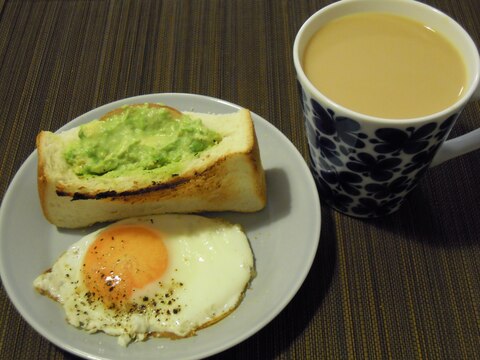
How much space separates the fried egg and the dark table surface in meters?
0.14

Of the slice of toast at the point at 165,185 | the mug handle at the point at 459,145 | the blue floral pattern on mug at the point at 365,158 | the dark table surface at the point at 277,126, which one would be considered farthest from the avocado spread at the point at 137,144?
the mug handle at the point at 459,145

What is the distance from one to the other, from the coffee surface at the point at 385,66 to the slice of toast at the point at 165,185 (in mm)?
310

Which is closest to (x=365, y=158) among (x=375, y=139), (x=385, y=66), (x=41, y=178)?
(x=375, y=139)

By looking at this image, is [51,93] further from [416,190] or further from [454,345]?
[454,345]

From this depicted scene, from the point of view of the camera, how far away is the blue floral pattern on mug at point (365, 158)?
1.12m

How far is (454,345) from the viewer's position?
4.15 ft

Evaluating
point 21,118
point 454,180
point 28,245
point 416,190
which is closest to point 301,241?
point 416,190

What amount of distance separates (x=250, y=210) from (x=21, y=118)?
3.34ft

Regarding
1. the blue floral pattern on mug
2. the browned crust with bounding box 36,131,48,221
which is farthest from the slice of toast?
the blue floral pattern on mug

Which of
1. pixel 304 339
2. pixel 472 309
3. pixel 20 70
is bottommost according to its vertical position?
pixel 472 309

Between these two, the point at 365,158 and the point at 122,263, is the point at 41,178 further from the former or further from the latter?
the point at 365,158

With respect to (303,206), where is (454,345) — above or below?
below

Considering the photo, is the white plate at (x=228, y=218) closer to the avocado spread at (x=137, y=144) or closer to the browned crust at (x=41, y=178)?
the browned crust at (x=41, y=178)

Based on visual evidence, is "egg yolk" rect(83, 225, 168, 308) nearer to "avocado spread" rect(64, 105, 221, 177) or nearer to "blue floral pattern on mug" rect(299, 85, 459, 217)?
"avocado spread" rect(64, 105, 221, 177)
